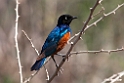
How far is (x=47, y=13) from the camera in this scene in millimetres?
7719

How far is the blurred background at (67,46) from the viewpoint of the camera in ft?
24.8

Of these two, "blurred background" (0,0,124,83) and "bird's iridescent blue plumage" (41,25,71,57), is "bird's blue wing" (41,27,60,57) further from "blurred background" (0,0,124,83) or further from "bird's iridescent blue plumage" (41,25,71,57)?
"blurred background" (0,0,124,83)

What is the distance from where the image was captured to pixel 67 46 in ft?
25.7

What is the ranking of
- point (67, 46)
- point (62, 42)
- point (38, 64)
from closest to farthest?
point (38, 64), point (62, 42), point (67, 46)

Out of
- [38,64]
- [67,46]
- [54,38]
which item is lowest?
[67,46]

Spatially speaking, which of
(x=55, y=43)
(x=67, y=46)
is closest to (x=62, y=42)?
(x=55, y=43)

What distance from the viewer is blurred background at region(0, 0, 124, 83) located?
7.57m

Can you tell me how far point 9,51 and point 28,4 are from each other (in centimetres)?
115

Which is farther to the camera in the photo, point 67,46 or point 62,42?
point 67,46

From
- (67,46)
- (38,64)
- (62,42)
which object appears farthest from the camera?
(67,46)

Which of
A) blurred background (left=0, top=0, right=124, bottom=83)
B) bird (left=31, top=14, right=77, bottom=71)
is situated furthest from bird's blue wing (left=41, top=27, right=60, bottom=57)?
blurred background (left=0, top=0, right=124, bottom=83)

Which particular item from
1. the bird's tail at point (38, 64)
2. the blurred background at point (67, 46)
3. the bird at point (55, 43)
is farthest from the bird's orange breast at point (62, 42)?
the blurred background at point (67, 46)

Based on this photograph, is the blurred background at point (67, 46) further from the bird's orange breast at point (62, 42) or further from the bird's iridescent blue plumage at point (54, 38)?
the bird's orange breast at point (62, 42)

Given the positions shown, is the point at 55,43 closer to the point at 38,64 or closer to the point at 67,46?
the point at 38,64
